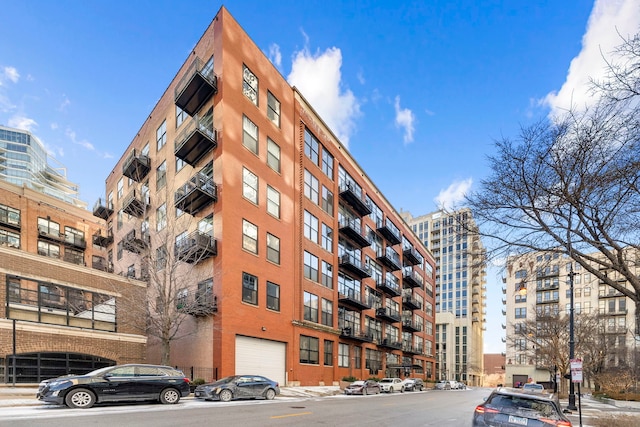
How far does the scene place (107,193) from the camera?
50375mm

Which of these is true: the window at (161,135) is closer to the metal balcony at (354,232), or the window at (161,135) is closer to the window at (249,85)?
the window at (249,85)

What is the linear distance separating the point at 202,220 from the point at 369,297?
24.2m

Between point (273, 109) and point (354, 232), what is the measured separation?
1525cm

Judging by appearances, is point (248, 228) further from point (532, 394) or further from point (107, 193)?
point (107, 193)

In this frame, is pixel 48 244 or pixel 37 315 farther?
pixel 48 244

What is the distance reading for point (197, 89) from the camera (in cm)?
2770

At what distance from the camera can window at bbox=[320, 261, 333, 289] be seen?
36.7 meters

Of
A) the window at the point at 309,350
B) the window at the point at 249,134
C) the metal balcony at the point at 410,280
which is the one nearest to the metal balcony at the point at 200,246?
the window at the point at 249,134

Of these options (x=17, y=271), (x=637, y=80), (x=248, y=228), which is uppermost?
(x=637, y=80)

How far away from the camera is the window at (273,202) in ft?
99.7

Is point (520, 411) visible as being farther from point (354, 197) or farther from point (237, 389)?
point (354, 197)

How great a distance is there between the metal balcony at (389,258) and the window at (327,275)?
13.5 metres

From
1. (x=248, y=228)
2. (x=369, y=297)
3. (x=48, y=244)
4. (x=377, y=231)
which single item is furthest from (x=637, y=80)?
(x=48, y=244)

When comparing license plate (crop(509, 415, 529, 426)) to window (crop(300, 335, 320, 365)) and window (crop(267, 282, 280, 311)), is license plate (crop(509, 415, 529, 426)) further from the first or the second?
window (crop(300, 335, 320, 365))
